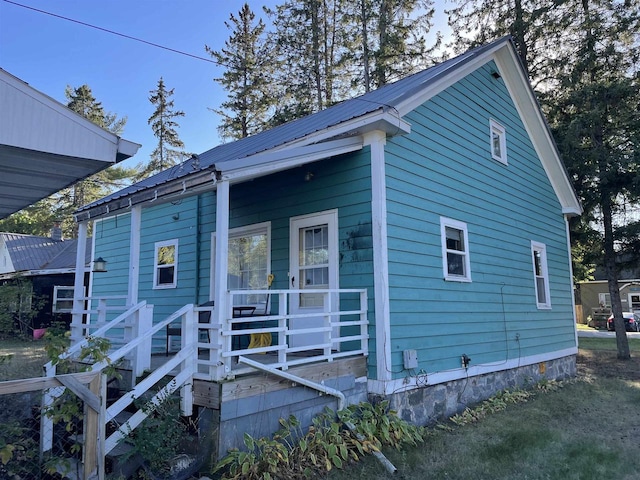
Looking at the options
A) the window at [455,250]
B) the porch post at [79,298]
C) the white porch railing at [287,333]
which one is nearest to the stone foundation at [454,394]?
the white porch railing at [287,333]

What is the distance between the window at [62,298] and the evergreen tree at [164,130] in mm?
11356

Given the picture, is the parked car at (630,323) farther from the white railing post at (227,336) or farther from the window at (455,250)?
the white railing post at (227,336)

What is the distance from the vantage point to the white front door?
6.21 m

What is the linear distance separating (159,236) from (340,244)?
4899 millimetres

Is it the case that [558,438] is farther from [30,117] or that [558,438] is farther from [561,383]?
[30,117]

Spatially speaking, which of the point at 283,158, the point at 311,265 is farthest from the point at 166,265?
the point at 283,158

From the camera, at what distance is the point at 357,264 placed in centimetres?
590

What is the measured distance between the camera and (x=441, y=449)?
5.16 metres

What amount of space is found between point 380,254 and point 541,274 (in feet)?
19.8

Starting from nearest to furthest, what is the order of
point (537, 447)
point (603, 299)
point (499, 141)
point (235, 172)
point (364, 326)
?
point (235, 172) < point (537, 447) < point (364, 326) < point (499, 141) < point (603, 299)

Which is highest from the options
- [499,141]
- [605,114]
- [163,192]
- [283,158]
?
[605,114]

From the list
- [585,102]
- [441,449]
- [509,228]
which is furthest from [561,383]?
[585,102]

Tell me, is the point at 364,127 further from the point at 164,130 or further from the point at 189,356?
the point at 164,130

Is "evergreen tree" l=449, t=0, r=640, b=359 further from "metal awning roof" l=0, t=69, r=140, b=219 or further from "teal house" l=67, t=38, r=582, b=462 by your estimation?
"metal awning roof" l=0, t=69, r=140, b=219
